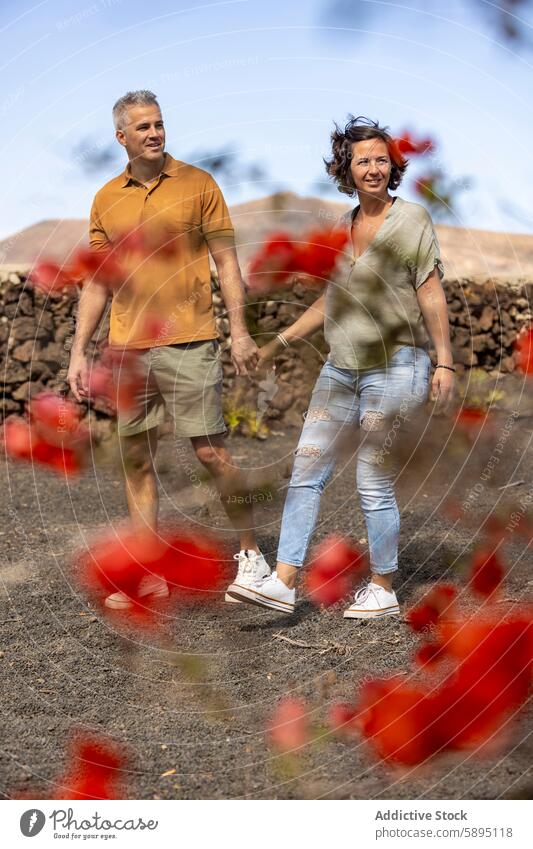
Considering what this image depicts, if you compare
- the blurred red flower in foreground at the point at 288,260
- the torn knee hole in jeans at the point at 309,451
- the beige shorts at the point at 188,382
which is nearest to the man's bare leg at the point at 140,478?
the beige shorts at the point at 188,382

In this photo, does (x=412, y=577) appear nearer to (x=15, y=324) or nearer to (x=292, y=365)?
(x=292, y=365)

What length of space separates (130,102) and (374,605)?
2.35 m

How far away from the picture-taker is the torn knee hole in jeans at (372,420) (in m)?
4.18

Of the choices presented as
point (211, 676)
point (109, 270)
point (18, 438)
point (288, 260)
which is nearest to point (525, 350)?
point (288, 260)

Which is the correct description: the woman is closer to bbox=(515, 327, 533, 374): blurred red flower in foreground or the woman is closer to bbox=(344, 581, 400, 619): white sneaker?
bbox=(344, 581, 400, 619): white sneaker

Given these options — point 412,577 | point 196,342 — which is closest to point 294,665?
point 412,577

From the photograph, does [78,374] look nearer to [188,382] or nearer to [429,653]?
[188,382]

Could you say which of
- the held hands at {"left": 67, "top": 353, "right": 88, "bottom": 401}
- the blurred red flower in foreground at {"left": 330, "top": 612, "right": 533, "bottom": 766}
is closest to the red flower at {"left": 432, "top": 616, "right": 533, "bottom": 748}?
the blurred red flower in foreground at {"left": 330, "top": 612, "right": 533, "bottom": 766}

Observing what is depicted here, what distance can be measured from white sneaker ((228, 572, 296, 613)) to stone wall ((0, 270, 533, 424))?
157 inches

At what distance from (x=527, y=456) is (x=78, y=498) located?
3271mm

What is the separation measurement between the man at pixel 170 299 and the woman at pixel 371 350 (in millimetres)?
304

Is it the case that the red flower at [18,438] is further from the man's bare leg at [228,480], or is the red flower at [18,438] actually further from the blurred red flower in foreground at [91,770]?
the blurred red flower in foreground at [91,770]

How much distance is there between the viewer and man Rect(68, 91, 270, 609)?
4332 millimetres
